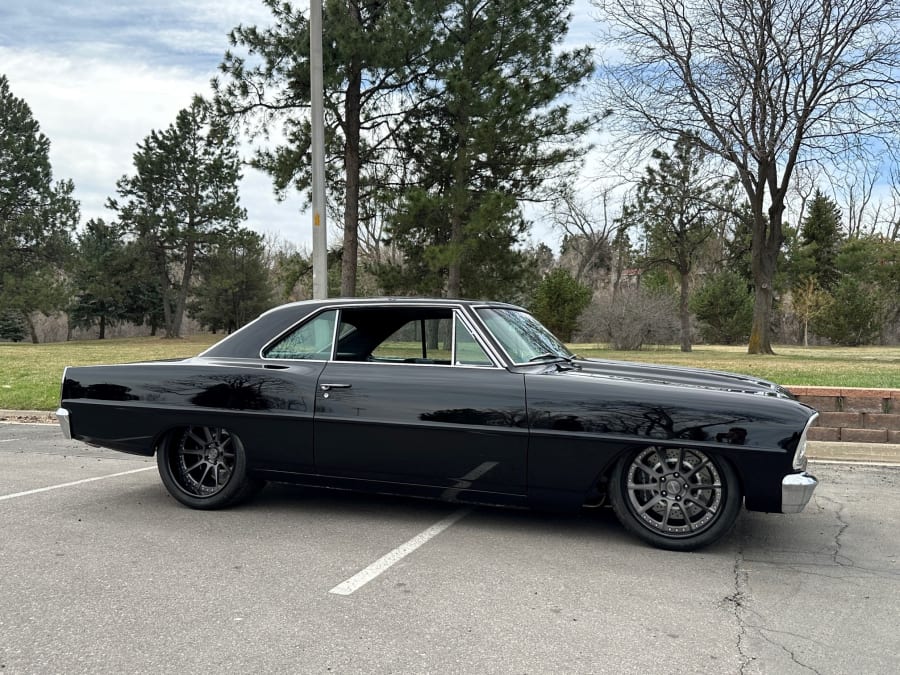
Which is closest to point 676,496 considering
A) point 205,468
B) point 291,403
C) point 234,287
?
point 291,403

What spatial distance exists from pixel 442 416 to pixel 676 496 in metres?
1.48

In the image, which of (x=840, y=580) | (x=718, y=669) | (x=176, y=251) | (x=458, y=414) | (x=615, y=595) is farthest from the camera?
(x=176, y=251)

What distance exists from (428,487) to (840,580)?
7.82 feet

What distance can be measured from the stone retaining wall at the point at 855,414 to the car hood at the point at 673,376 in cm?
290

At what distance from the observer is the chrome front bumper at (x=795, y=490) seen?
416 cm

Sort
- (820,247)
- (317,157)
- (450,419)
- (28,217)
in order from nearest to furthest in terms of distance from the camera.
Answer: (450,419) < (317,157) < (28,217) < (820,247)

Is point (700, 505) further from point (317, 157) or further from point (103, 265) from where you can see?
point (103, 265)

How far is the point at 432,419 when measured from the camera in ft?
15.2

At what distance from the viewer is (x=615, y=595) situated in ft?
12.2

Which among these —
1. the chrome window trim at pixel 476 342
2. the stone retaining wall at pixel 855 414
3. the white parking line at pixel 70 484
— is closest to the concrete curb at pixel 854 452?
the stone retaining wall at pixel 855 414

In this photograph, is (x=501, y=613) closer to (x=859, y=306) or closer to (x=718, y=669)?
(x=718, y=669)

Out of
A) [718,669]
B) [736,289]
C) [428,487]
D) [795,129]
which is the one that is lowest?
[718,669]

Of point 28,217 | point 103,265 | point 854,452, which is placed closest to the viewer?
point 854,452

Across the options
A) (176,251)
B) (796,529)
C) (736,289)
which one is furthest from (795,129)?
(176,251)
